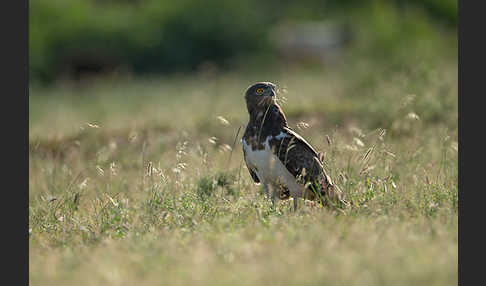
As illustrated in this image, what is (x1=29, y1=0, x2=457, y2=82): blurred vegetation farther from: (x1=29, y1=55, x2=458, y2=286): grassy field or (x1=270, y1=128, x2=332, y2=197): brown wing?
(x1=270, y1=128, x2=332, y2=197): brown wing

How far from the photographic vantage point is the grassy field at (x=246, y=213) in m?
4.53

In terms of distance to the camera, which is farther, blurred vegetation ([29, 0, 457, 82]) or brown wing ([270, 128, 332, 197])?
blurred vegetation ([29, 0, 457, 82])

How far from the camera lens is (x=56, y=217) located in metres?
6.88

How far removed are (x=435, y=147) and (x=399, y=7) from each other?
80.2 feet

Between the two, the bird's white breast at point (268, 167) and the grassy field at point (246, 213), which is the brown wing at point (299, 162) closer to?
the bird's white breast at point (268, 167)

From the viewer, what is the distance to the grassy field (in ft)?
14.9

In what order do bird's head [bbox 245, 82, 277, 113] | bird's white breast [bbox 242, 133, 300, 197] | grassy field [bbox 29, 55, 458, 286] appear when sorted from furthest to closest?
bird's head [bbox 245, 82, 277, 113] < bird's white breast [bbox 242, 133, 300, 197] < grassy field [bbox 29, 55, 458, 286]

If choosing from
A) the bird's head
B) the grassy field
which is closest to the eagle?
the bird's head

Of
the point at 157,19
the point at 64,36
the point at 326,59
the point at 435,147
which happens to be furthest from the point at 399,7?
the point at 435,147

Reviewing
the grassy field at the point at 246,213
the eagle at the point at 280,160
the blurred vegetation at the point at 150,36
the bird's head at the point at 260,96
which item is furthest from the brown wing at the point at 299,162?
the blurred vegetation at the point at 150,36

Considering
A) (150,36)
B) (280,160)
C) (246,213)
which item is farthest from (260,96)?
(150,36)

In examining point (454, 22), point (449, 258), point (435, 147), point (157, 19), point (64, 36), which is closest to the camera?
point (449, 258)

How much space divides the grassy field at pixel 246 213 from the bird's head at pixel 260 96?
255 millimetres

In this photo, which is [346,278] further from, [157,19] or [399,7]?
[399,7]
